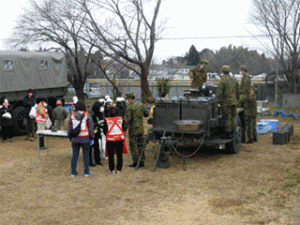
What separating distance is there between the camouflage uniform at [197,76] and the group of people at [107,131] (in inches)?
90.3

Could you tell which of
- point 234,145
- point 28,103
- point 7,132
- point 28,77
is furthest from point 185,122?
point 28,77

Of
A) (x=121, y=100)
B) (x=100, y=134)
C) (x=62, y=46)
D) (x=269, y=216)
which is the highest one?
(x=62, y=46)

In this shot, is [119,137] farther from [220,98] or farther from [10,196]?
[220,98]

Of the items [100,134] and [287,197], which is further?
[100,134]

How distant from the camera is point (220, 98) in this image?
930 cm

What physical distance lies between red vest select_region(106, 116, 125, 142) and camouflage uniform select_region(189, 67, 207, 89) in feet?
10.1

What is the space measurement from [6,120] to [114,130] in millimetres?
5519

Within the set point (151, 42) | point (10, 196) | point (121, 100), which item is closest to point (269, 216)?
point (10, 196)

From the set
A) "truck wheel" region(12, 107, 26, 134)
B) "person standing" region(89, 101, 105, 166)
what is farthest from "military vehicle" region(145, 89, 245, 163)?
"truck wheel" region(12, 107, 26, 134)

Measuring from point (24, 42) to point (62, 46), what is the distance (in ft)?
8.04

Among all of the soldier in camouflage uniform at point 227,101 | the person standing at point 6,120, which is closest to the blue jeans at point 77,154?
the soldier in camouflage uniform at point 227,101

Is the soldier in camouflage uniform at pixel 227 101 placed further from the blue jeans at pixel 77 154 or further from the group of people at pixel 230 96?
the blue jeans at pixel 77 154

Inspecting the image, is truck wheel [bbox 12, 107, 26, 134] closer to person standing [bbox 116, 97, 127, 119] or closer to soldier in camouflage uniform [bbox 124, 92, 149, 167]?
person standing [bbox 116, 97, 127, 119]

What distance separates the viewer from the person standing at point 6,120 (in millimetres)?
11534
